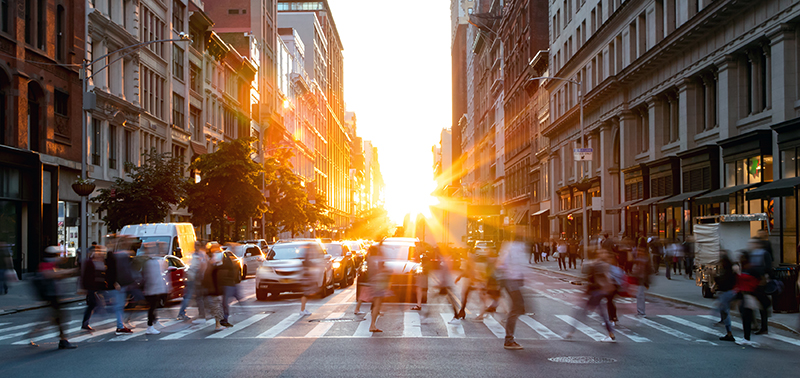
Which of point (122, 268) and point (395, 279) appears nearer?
point (122, 268)

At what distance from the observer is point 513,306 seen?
12.3 metres

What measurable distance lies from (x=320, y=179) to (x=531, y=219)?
157ft

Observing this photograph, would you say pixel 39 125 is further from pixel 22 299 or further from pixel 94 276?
pixel 94 276

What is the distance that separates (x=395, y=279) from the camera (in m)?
20.4

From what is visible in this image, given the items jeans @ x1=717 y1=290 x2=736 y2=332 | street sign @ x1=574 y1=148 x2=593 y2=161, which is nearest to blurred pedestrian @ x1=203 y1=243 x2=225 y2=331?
jeans @ x1=717 y1=290 x2=736 y2=332

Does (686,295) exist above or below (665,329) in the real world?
below

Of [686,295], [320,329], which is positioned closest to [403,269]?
[320,329]

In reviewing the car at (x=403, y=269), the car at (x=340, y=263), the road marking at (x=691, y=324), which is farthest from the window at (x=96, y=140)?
the road marking at (x=691, y=324)

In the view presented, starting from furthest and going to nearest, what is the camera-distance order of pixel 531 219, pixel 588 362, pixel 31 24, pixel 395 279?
pixel 531 219 → pixel 31 24 → pixel 395 279 → pixel 588 362

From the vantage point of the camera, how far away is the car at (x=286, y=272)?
72.2 ft

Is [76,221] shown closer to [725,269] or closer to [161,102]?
[161,102]

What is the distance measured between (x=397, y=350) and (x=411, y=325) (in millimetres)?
3740

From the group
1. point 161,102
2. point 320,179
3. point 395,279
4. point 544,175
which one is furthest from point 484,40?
point 395,279

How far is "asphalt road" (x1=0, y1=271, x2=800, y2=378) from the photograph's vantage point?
1012cm
